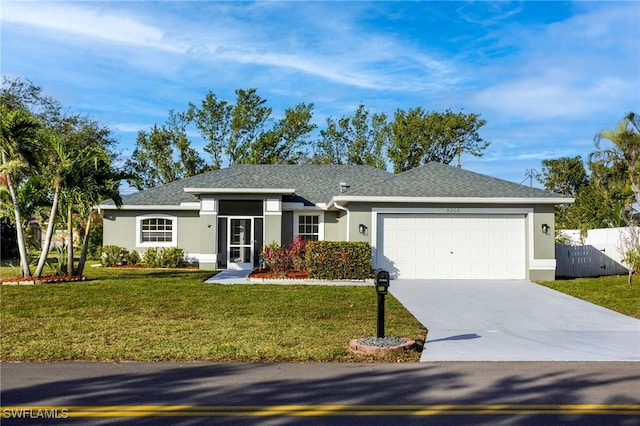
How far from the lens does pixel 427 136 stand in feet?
136

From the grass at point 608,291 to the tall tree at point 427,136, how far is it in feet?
76.4

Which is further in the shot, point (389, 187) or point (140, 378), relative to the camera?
point (389, 187)

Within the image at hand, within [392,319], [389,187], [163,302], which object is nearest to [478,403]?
[392,319]

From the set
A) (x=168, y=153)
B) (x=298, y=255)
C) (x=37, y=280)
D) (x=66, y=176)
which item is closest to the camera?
(x=37, y=280)

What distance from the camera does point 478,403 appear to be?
19.8 ft

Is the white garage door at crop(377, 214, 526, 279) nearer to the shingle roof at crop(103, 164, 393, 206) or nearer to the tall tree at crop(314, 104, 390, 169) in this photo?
the shingle roof at crop(103, 164, 393, 206)

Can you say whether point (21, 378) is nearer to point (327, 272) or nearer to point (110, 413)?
point (110, 413)

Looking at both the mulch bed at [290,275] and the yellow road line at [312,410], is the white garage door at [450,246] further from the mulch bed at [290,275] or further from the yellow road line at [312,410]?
the yellow road line at [312,410]

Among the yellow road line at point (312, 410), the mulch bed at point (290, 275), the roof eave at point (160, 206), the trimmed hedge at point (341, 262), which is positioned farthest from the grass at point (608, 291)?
the roof eave at point (160, 206)

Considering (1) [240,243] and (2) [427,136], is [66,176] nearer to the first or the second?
(1) [240,243]

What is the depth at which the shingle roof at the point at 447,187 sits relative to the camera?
18.5 meters

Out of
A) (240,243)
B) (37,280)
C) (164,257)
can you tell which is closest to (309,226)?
(240,243)

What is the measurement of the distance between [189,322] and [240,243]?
39.5 ft

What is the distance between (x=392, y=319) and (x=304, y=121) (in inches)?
1296
